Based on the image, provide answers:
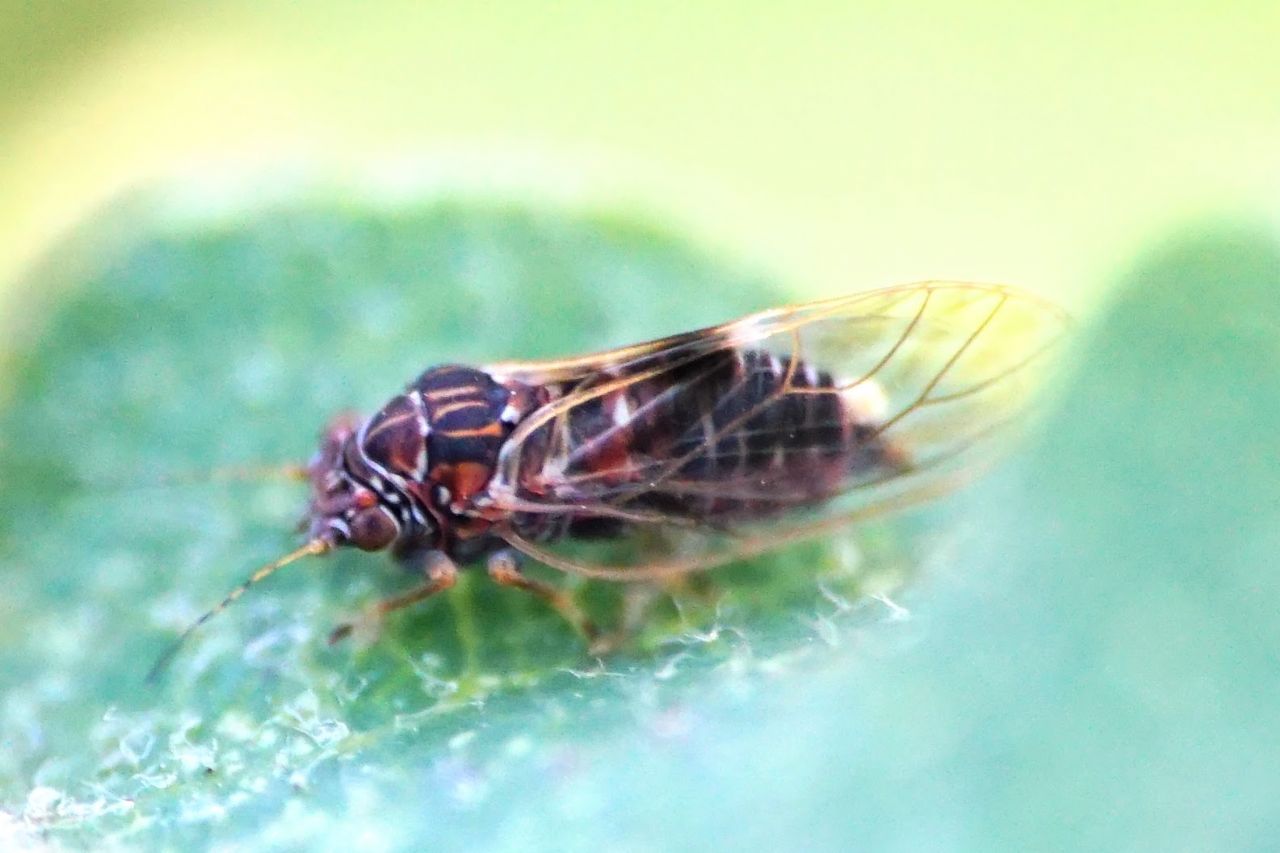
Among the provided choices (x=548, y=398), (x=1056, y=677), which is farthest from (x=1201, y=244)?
(x=548, y=398)

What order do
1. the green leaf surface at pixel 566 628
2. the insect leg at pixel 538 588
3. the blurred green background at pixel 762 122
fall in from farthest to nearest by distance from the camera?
1. the blurred green background at pixel 762 122
2. the insect leg at pixel 538 588
3. the green leaf surface at pixel 566 628

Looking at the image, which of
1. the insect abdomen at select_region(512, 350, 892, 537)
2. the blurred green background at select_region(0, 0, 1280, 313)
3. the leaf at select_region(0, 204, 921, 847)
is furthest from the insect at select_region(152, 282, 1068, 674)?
the blurred green background at select_region(0, 0, 1280, 313)

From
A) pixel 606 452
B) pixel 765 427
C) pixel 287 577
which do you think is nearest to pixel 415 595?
pixel 287 577

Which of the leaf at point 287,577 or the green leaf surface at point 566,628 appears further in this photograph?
the leaf at point 287,577

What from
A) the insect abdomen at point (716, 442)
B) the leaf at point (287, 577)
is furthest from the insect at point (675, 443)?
the leaf at point (287, 577)

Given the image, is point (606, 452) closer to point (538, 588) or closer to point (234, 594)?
point (538, 588)

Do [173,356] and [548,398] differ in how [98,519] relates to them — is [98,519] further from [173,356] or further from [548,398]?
[548,398]

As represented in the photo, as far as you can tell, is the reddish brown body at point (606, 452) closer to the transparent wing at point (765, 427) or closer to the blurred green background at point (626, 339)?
the transparent wing at point (765, 427)
